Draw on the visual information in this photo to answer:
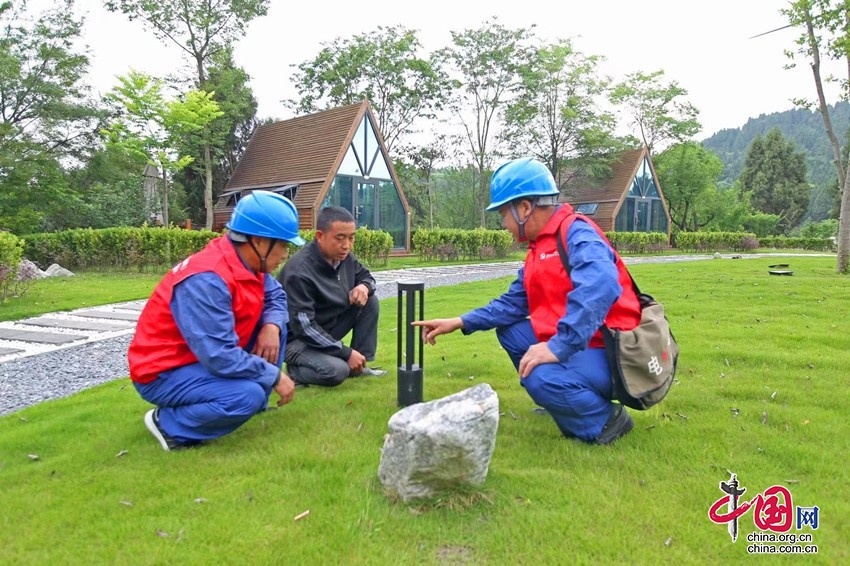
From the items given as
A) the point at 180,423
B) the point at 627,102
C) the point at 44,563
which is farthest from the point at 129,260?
the point at 627,102

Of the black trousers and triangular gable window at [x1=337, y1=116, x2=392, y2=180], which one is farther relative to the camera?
triangular gable window at [x1=337, y1=116, x2=392, y2=180]

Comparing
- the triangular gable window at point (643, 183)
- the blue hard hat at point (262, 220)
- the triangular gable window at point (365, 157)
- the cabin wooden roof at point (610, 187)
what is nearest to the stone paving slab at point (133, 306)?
the blue hard hat at point (262, 220)

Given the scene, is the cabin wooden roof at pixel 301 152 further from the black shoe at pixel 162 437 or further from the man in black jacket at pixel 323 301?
the black shoe at pixel 162 437

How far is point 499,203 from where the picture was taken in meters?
3.02

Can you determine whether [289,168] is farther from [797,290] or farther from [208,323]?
[208,323]

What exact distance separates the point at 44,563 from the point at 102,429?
1.46 m

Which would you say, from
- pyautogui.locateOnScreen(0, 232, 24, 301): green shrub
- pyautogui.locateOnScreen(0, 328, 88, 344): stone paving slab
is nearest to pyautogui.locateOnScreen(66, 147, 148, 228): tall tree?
pyautogui.locateOnScreen(0, 232, 24, 301): green shrub

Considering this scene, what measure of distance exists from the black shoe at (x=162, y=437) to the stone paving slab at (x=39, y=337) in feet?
12.7

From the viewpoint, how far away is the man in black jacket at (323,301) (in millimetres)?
4098

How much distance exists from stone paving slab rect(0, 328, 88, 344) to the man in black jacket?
3423mm

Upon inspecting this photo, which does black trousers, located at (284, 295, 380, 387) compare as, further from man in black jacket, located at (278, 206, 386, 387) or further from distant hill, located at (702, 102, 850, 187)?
distant hill, located at (702, 102, 850, 187)

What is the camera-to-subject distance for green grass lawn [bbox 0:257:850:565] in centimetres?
204

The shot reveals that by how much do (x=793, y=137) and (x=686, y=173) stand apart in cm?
9377

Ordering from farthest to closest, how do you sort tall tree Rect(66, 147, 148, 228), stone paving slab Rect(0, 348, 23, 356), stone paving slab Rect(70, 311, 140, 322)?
tall tree Rect(66, 147, 148, 228) < stone paving slab Rect(70, 311, 140, 322) < stone paving slab Rect(0, 348, 23, 356)
